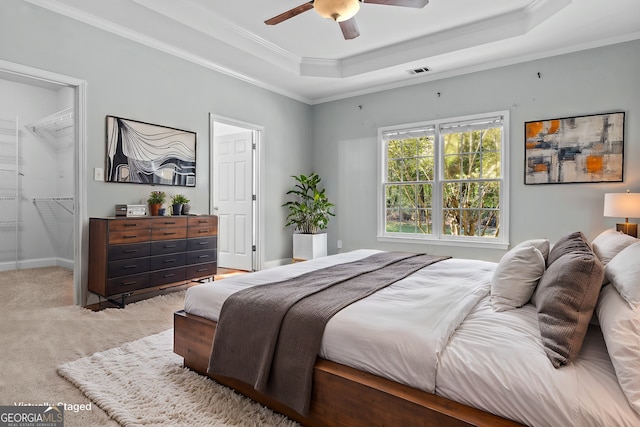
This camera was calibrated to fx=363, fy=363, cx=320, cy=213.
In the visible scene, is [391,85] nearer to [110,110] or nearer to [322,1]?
[322,1]

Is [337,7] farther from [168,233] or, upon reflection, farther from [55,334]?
[55,334]

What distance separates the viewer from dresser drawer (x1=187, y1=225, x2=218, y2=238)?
4.07 metres

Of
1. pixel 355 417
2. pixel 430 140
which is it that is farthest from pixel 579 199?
pixel 355 417

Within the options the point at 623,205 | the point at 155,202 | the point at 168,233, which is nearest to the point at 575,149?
the point at 623,205

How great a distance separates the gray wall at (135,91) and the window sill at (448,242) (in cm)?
182

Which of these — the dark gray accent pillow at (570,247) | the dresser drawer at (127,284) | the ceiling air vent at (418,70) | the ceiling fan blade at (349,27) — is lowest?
the dresser drawer at (127,284)

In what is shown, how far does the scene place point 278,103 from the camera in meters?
5.68

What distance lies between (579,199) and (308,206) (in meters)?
3.61

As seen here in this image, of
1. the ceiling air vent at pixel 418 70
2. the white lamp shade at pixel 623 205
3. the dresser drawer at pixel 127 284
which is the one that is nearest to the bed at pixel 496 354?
the white lamp shade at pixel 623 205

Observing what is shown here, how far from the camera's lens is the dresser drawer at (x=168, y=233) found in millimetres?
3711

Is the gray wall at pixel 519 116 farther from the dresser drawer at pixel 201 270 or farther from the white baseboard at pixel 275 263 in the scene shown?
the dresser drawer at pixel 201 270

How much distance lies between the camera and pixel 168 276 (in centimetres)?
384

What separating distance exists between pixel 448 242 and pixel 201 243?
3.17 m

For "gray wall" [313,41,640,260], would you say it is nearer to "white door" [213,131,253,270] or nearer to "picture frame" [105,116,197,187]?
"white door" [213,131,253,270]
